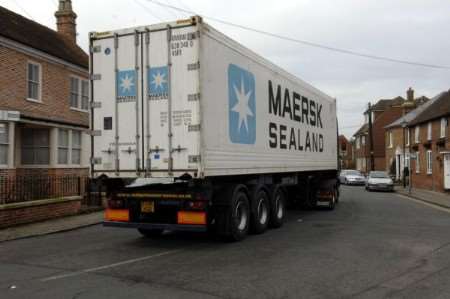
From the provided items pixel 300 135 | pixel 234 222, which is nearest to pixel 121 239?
pixel 234 222

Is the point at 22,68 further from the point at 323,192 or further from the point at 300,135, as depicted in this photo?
the point at 323,192

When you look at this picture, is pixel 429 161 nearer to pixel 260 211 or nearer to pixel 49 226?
pixel 260 211

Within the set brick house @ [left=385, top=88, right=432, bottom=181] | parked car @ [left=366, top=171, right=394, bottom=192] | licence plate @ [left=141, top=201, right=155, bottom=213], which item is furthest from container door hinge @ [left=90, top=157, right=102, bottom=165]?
brick house @ [left=385, top=88, right=432, bottom=181]

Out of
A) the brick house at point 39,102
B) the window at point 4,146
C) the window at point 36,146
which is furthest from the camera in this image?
the window at point 36,146

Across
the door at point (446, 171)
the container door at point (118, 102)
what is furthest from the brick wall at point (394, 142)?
the container door at point (118, 102)

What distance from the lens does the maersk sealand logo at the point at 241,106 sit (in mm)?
9602

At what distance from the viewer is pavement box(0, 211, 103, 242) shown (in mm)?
11133

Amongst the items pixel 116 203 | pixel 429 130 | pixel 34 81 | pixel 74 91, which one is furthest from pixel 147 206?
pixel 429 130

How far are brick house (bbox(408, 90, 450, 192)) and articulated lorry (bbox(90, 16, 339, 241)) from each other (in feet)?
73.2

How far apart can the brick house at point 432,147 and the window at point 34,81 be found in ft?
76.8

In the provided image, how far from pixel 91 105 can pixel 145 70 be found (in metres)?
1.42

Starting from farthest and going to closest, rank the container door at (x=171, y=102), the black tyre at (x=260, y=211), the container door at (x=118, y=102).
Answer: the black tyre at (x=260, y=211)
the container door at (x=118, y=102)
the container door at (x=171, y=102)

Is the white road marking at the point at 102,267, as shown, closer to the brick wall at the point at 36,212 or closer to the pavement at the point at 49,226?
the pavement at the point at 49,226

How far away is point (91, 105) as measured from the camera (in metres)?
9.41
